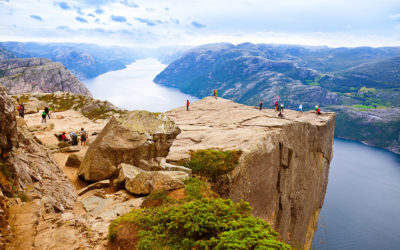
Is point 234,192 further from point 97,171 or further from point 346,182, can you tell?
point 346,182

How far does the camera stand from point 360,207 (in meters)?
92.6

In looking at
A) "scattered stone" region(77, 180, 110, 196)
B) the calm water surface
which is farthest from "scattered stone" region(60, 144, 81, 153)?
the calm water surface

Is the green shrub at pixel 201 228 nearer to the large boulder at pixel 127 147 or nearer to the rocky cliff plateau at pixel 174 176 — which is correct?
the rocky cliff plateau at pixel 174 176

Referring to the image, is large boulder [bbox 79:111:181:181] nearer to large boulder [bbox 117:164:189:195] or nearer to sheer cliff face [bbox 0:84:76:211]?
large boulder [bbox 117:164:189:195]

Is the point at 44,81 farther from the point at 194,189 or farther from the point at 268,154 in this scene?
the point at 194,189

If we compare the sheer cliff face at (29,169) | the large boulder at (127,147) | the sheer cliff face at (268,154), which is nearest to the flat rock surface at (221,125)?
the sheer cliff face at (268,154)

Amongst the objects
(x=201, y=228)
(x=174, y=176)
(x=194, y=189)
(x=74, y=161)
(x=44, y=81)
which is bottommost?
(x=74, y=161)

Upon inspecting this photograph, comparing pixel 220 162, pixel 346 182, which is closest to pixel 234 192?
pixel 220 162

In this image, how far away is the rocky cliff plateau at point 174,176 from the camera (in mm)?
8906

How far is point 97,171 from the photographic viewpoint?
15.9 m

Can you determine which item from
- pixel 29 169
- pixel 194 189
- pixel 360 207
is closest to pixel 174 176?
pixel 194 189

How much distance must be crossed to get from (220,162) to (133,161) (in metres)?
6.80

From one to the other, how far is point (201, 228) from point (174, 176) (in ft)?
19.4

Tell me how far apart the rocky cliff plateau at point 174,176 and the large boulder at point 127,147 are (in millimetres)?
557
